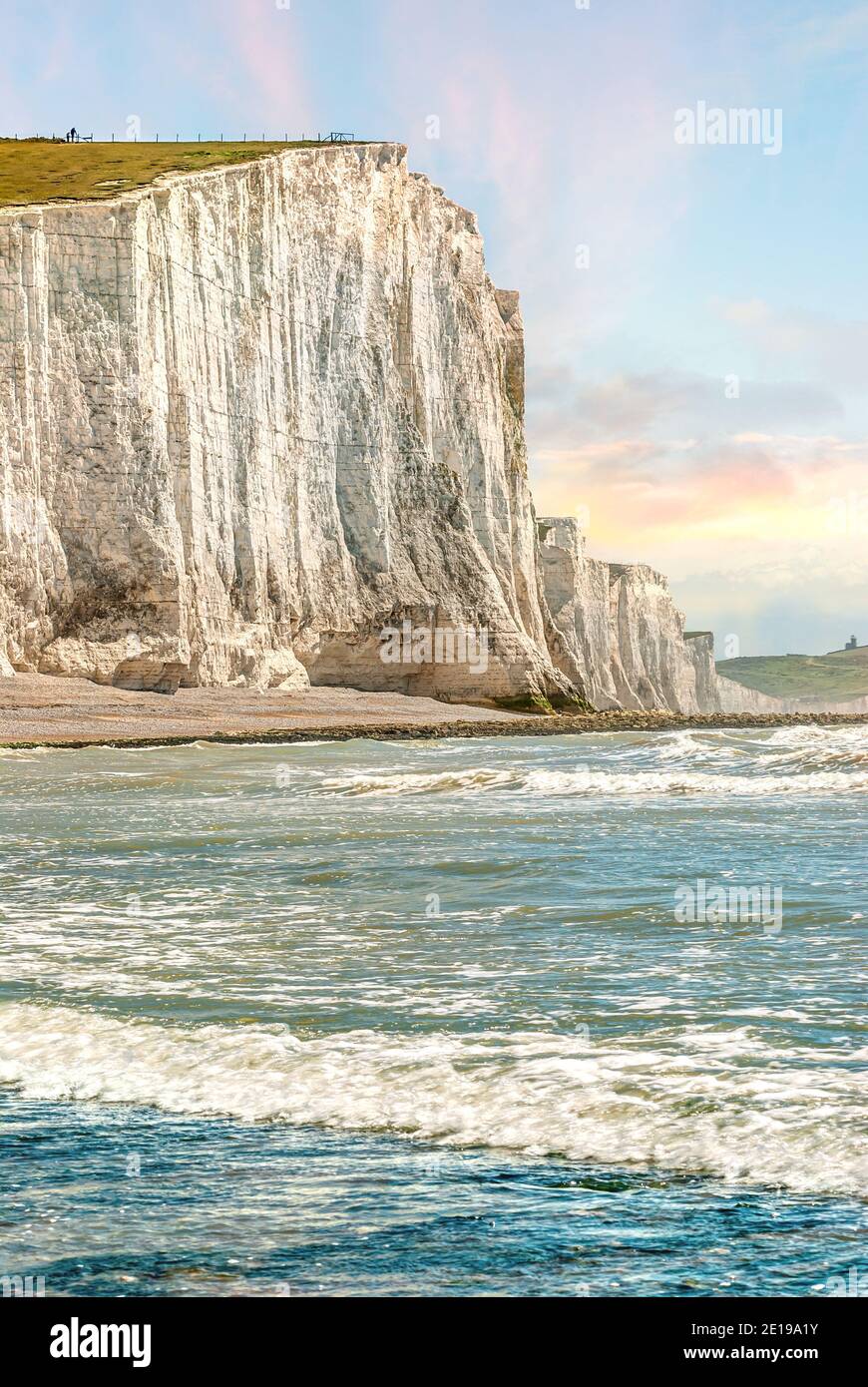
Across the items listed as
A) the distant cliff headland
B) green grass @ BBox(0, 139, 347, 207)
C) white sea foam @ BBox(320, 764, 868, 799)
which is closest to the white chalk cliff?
the distant cliff headland

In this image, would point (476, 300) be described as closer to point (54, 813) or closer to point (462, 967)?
point (54, 813)

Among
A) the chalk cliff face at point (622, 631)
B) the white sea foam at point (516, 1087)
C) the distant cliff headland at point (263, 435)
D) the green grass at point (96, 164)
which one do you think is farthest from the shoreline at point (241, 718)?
the chalk cliff face at point (622, 631)

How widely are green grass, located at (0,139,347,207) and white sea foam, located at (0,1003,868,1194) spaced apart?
43.1m

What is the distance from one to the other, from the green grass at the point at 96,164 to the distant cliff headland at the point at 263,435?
39 cm

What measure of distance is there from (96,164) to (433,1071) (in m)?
56.7

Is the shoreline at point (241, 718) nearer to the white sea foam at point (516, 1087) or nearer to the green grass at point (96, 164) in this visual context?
the green grass at point (96, 164)

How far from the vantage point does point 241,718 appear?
4431 cm

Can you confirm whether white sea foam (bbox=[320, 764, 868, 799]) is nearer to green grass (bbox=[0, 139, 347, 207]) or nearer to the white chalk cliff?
the white chalk cliff

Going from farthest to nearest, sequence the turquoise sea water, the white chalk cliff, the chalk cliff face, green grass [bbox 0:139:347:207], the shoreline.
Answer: the chalk cliff face < green grass [bbox 0:139:347:207] < the white chalk cliff < the shoreline < the turquoise sea water

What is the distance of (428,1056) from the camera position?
545 centimetres

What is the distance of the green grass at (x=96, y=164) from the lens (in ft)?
156

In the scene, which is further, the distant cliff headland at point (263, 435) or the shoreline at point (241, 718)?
the distant cliff headland at point (263, 435)

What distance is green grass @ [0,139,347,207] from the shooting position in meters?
47.4
